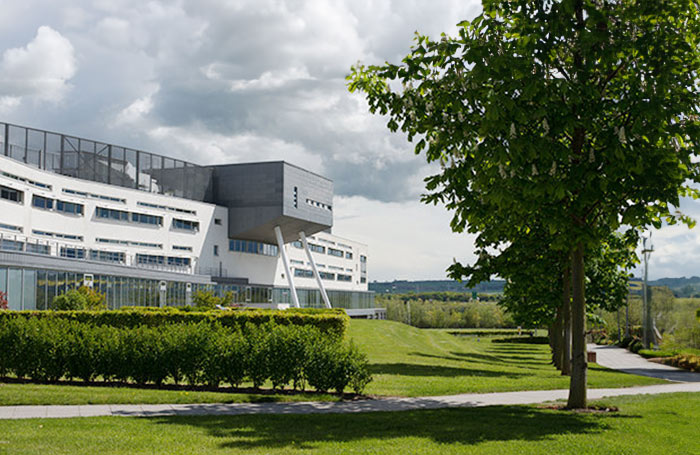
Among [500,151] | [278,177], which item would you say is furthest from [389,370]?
[278,177]

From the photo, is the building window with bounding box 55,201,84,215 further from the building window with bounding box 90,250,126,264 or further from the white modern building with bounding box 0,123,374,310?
the building window with bounding box 90,250,126,264

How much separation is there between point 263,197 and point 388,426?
194 ft

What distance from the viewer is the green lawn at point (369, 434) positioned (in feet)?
30.6

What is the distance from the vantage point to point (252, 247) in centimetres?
7375

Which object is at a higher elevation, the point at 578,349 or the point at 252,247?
the point at 252,247

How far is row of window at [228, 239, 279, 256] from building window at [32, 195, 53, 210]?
22689 mm

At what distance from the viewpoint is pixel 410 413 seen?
13.0 meters

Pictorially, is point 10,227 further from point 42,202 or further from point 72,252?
point 72,252

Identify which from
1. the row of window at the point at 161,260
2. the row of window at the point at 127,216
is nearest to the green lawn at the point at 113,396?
the row of window at the point at 127,216

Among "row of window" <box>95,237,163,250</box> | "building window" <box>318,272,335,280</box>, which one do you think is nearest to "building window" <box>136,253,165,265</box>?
"row of window" <box>95,237,163,250</box>

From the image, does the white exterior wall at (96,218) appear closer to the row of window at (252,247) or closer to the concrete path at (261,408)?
the row of window at (252,247)

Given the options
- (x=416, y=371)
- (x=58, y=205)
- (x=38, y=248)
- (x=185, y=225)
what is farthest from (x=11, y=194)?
(x=416, y=371)

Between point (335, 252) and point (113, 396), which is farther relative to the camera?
point (335, 252)

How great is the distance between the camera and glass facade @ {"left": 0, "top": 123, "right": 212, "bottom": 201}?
5647 cm
